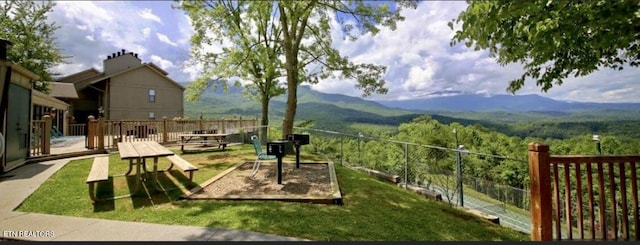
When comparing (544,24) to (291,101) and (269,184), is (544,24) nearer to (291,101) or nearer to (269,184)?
(269,184)

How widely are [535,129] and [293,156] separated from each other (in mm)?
25640

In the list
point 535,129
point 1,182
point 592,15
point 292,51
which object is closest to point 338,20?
point 292,51

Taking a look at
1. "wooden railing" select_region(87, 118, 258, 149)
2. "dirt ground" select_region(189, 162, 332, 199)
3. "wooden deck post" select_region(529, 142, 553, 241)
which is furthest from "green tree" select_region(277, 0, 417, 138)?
"wooden deck post" select_region(529, 142, 553, 241)

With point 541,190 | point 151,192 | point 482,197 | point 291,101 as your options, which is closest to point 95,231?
point 151,192

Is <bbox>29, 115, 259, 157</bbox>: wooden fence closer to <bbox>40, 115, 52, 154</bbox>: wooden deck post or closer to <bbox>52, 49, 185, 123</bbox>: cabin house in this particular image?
<bbox>40, 115, 52, 154</bbox>: wooden deck post

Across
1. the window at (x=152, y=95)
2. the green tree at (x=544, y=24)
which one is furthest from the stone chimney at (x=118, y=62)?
the green tree at (x=544, y=24)

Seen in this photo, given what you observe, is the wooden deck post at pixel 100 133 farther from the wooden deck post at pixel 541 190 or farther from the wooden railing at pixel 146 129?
the wooden deck post at pixel 541 190

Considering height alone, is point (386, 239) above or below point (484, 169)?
above

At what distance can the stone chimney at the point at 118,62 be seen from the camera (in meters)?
27.4

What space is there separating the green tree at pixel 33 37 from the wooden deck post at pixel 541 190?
23.0 metres

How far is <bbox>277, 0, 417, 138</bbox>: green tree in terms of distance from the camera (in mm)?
10625

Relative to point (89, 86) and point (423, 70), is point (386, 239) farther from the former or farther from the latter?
point (89, 86)

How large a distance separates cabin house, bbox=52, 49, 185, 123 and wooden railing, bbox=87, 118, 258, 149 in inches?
534

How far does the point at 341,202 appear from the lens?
4.89 metres
